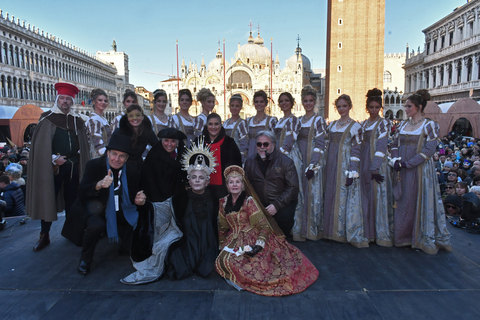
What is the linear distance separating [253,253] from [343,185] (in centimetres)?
182

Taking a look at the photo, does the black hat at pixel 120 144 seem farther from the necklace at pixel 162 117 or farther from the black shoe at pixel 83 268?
the necklace at pixel 162 117

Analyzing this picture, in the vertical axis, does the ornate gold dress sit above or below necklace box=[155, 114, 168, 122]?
below

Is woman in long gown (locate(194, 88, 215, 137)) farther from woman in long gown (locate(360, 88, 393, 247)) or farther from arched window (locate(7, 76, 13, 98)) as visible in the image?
arched window (locate(7, 76, 13, 98))

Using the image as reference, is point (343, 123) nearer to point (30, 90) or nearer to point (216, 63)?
point (30, 90)

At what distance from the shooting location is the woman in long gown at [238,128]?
5043 mm

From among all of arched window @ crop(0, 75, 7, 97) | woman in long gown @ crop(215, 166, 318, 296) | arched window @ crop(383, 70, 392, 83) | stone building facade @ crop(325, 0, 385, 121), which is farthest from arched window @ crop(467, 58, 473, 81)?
arched window @ crop(0, 75, 7, 97)

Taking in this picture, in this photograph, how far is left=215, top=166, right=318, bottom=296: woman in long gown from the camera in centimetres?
316

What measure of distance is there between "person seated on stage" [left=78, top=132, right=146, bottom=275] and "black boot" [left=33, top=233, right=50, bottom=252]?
1112 mm

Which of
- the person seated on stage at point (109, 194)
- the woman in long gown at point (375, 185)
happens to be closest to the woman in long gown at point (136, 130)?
the person seated on stage at point (109, 194)

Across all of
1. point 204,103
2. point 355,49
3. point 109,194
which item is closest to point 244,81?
point 355,49

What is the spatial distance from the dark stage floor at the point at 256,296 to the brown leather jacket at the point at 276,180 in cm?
91

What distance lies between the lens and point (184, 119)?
530 centimetres

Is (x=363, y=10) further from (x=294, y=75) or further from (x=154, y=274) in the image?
(x=154, y=274)

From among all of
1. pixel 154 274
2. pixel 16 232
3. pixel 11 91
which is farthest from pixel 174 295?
pixel 11 91
